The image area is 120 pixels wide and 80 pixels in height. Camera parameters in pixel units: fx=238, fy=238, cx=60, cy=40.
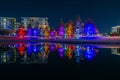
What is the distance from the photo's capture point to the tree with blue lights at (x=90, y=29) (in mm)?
108938

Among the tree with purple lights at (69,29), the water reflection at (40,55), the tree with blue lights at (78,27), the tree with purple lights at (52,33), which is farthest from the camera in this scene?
the tree with purple lights at (52,33)

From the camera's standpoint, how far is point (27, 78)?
16266 mm

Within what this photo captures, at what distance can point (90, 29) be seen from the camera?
109812mm

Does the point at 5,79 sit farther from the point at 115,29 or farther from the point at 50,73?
the point at 115,29

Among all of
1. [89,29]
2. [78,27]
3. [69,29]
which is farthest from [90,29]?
[69,29]

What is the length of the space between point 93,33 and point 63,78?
3700 inches

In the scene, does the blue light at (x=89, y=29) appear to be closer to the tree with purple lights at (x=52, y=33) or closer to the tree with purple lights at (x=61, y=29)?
the tree with purple lights at (x=61, y=29)

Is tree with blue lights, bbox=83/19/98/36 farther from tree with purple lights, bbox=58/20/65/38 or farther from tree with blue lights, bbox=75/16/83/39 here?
tree with purple lights, bbox=58/20/65/38

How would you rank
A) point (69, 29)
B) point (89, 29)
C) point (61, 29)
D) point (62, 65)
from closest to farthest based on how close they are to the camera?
1. point (62, 65)
2. point (89, 29)
3. point (69, 29)
4. point (61, 29)

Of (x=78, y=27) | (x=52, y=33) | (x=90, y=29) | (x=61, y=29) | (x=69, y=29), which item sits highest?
(x=78, y=27)

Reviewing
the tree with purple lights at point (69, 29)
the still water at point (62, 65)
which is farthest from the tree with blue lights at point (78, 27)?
the still water at point (62, 65)

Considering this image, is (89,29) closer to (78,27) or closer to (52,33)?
(78,27)

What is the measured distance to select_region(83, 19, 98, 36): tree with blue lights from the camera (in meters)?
109

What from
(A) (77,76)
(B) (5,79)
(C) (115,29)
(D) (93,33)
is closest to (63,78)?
(A) (77,76)
